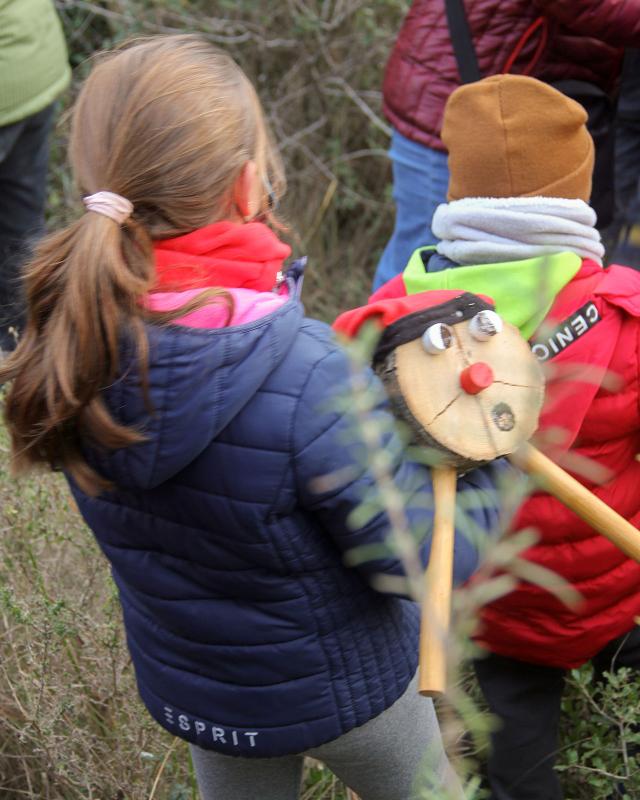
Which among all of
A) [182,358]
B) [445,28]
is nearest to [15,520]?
[182,358]

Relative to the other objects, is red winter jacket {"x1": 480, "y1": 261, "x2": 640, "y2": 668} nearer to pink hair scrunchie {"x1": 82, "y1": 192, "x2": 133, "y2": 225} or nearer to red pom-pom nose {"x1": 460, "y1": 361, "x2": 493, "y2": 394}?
red pom-pom nose {"x1": 460, "y1": 361, "x2": 493, "y2": 394}

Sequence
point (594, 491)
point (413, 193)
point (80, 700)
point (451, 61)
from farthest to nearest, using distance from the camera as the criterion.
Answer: point (413, 193) < point (451, 61) < point (80, 700) < point (594, 491)

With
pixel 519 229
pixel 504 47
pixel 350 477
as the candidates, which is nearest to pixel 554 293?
pixel 519 229

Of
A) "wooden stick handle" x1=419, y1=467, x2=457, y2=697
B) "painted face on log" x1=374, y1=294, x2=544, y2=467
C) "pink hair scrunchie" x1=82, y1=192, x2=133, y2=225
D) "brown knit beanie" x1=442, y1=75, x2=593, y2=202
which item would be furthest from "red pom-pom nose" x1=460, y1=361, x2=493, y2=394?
"brown knit beanie" x1=442, y1=75, x2=593, y2=202

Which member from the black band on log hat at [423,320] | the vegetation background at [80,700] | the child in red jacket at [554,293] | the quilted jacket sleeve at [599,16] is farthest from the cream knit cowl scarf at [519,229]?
the quilted jacket sleeve at [599,16]

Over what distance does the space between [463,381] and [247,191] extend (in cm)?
39

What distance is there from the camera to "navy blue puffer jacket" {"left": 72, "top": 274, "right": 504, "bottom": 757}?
1377mm

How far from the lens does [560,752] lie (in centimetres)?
238

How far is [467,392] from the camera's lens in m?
1.38

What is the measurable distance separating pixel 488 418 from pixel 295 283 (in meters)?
0.37

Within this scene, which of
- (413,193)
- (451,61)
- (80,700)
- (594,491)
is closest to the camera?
(594,491)

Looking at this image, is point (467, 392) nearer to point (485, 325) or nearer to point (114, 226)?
point (485, 325)

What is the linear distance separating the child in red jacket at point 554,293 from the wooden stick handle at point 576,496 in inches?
9.7

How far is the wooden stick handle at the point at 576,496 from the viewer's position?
141 centimetres
